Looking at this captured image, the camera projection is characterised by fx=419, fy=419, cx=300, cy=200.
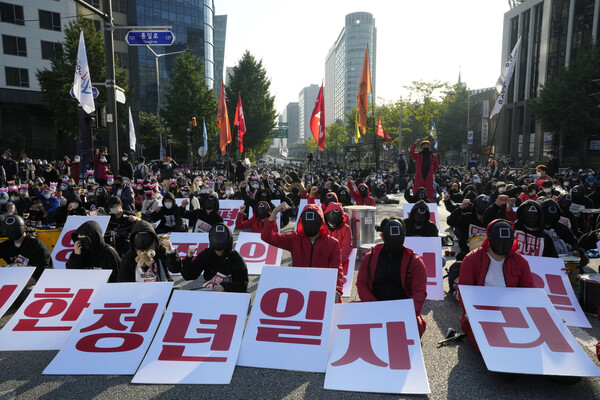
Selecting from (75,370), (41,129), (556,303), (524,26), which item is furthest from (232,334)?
(524,26)

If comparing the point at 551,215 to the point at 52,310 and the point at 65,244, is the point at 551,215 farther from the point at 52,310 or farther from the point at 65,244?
the point at 65,244

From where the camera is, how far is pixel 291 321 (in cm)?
450

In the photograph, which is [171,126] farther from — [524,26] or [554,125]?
[524,26]

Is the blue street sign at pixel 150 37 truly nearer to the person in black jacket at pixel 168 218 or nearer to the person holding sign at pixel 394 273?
the person in black jacket at pixel 168 218

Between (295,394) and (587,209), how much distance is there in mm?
9657

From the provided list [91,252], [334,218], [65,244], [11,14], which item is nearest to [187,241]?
[91,252]

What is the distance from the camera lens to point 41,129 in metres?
42.1

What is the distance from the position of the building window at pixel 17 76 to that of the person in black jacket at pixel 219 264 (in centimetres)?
4228

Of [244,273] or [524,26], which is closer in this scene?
[244,273]

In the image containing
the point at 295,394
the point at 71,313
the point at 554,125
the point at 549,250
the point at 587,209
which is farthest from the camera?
the point at 554,125

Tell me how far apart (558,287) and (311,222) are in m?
3.53

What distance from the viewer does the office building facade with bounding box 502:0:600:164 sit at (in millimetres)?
47250

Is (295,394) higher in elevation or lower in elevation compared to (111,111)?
lower

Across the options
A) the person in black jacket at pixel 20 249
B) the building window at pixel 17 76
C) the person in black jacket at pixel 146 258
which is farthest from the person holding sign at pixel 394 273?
the building window at pixel 17 76
